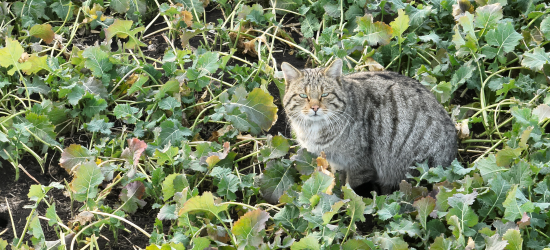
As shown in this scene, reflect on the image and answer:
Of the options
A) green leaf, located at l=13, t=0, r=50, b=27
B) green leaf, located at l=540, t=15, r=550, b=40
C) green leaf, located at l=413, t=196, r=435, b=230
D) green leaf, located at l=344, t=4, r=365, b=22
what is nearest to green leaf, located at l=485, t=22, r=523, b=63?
green leaf, located at l=540, t=15, r=550, b=40

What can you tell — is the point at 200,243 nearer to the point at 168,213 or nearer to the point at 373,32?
the point at 168,213

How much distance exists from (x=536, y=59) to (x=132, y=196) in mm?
3199

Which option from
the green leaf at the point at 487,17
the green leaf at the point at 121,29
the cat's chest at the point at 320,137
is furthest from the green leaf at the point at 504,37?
the green leaf at the point at 121,29

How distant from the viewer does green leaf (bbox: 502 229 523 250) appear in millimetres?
3041

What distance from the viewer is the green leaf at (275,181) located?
402cm

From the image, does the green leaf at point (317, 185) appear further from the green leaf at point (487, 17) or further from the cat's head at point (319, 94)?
the green leaf at point (487, 17)

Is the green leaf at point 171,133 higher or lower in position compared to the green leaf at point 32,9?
lower

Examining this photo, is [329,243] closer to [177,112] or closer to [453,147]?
[453,147]

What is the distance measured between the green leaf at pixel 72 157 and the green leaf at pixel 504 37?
3180mm

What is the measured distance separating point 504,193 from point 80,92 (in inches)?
120

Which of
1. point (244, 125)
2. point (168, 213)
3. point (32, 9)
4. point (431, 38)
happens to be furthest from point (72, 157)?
point (431, 38)

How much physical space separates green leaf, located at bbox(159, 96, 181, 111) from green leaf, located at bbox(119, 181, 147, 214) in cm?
77

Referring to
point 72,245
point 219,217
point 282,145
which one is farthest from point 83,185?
point 282,145

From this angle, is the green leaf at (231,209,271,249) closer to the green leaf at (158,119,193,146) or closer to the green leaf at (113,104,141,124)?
the green leaf at (158,119,193,146)
